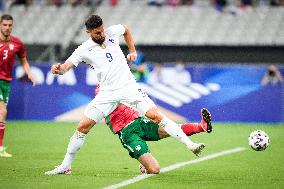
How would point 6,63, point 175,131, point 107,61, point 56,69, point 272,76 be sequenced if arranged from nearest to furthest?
point 56,69 < point 175,131 < point 107,61 < point 6,63 < point 272,76

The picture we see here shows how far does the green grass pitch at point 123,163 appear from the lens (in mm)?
9992

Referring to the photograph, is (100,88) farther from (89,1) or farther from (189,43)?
(89,1)

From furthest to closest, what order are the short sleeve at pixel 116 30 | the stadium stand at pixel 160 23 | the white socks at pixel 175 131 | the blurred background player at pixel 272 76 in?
the stadium stand at pixel 160 23 → the blurred background player at pixel 272 76 → the short sleeve at pixel 116 30 → the white socks at pixel 175 131

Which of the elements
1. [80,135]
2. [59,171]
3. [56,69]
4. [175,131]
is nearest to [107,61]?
[56,69]

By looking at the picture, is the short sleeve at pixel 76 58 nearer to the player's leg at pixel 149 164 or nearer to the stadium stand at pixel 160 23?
the player's leg at pixel 149 164

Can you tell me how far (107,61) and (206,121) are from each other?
5.12 ft

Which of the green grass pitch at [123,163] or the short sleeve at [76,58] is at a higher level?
the short sleeve at [76,58]

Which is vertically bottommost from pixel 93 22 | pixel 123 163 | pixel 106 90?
pixel 123 163

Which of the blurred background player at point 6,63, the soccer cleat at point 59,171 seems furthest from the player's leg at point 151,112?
the blurred background player at point 6,63

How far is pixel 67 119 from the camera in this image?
72.4 feet

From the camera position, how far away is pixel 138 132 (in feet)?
37.3

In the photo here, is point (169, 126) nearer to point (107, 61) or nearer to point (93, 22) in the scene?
point (107, 61)

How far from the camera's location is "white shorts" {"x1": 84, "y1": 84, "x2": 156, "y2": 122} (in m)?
10.9

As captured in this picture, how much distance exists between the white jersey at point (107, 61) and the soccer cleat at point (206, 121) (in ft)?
3.49
